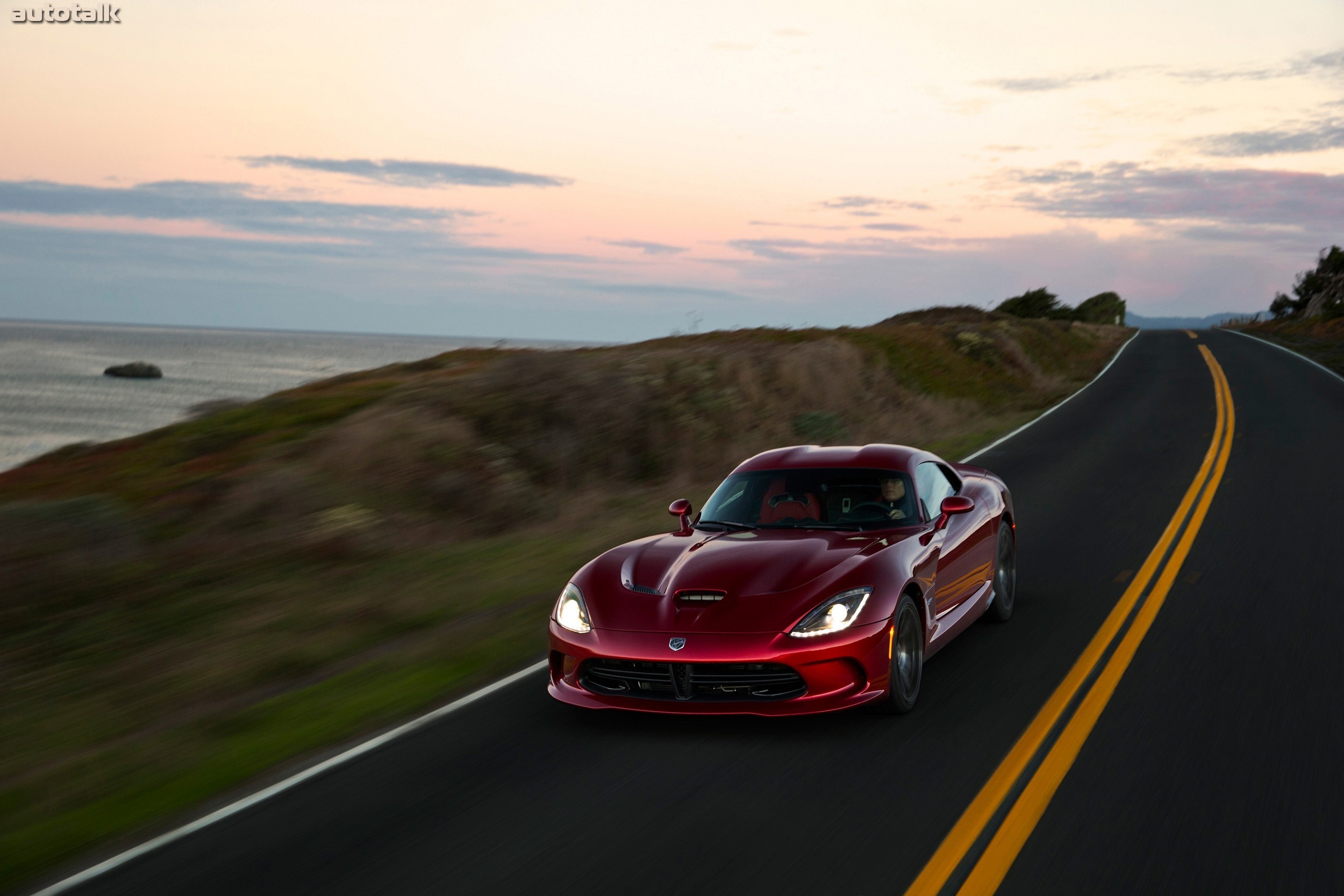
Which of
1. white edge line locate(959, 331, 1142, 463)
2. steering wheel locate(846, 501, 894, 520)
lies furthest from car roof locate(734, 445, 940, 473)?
white edge line locate(959, 331, 1142, 463)

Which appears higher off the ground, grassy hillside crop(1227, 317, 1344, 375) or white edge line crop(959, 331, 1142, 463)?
grassy hillside crop(1227, 317, 1344, 375)

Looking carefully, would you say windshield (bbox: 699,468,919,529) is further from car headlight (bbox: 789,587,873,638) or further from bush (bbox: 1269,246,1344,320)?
bush (bbox: 1269,246,1344,320)

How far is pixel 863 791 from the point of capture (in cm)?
500

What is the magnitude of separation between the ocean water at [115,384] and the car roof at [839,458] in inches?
468

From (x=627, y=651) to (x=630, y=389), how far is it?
43.9ft

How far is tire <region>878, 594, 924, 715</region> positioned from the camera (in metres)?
6.01

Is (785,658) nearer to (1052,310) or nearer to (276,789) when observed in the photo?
(276,789)

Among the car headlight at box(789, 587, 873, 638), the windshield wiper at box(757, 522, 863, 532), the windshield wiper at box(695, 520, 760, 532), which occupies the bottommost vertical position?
the car headlight at box(789, 587, 873, 638)

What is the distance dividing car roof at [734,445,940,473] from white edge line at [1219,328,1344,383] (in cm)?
2905

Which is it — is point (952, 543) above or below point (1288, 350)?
below

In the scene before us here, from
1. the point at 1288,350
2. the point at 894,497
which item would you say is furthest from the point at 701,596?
the point at 1288,350

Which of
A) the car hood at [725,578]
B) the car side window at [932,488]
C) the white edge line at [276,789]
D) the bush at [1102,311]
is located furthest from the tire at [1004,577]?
the bush at [1102,311]

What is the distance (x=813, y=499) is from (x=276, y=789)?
144 inches

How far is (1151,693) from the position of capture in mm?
6418
